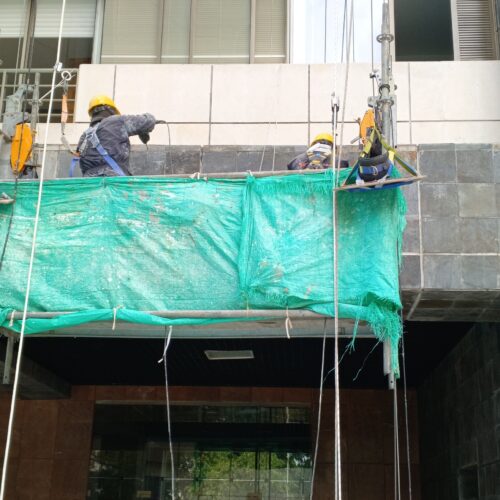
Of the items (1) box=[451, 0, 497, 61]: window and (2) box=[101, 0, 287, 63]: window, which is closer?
(1) box=[451, 0, 497, 61]: window

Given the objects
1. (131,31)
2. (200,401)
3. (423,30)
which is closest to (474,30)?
(423,30)

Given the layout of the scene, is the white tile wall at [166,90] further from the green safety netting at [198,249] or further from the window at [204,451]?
the window at [204,451]

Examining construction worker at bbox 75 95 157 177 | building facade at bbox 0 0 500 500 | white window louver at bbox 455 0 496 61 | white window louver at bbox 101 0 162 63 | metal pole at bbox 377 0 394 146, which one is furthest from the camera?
white window louver at bbox 101 0 162 63

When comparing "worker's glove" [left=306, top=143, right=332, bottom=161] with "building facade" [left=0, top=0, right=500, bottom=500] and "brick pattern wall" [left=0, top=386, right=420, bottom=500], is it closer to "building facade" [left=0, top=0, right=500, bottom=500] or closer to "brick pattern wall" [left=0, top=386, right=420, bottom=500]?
"building facade" [left=0, top=0, right=500, bottom=500]

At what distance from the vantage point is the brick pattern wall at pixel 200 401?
14.0m

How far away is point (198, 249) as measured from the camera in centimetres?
790

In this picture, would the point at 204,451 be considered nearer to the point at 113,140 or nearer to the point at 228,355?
the point at 228,355

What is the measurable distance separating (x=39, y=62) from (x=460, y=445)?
9106 millimetres

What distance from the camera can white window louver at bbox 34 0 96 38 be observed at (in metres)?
12.6

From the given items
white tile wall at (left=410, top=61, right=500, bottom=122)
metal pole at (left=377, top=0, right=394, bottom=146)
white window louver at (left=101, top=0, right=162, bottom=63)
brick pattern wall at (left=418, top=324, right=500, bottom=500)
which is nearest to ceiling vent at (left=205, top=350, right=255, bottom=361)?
brick pattern wall at (left=418, top=324, right=500, bottom=500)

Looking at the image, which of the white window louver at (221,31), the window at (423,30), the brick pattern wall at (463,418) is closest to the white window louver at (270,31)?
the white window louver at (221,31)

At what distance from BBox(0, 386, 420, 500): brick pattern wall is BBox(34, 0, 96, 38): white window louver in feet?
22.3

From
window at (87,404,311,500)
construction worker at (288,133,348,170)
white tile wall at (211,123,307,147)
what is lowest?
window at (87,404,311,500)

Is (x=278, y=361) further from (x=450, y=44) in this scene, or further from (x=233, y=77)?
(x=450, y=44)
